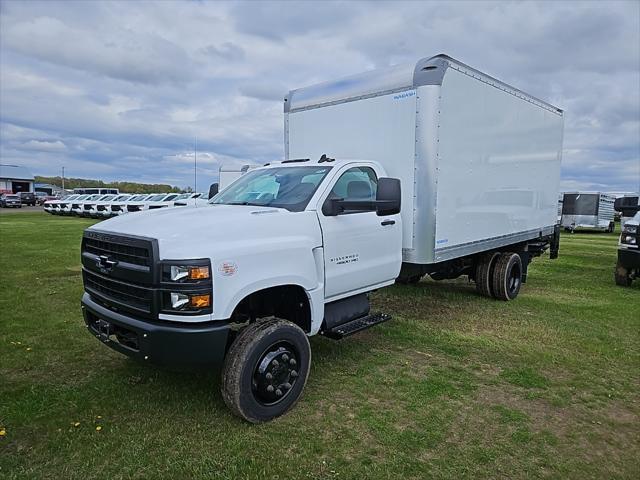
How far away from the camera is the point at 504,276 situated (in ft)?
25.8

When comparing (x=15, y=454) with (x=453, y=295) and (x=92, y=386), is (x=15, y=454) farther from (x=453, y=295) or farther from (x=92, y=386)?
(x=453, y=295)

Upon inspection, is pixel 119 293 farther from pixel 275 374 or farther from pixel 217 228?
pixel 275 374

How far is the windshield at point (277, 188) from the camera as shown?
14.3 feet

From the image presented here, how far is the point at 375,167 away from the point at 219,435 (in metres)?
3.13

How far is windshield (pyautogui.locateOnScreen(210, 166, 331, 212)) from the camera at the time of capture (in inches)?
172

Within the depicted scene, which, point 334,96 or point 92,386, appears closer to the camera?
point 92,386

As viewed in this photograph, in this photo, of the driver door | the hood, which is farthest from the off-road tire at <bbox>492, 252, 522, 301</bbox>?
the hood

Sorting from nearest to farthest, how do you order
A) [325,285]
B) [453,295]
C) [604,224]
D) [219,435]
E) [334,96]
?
1. [219,435]
2. [325,285]
3. [334,96]
4. [453,295]
5. [604,224]

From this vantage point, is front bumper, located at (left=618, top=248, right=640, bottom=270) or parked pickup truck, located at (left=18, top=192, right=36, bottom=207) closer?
front bumper, located at (left=618, top=248, right=640, bottom=270)

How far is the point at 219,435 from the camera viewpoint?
351 cm

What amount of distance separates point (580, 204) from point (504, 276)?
87.2 ft

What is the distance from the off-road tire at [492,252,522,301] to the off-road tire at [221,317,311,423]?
5077mm

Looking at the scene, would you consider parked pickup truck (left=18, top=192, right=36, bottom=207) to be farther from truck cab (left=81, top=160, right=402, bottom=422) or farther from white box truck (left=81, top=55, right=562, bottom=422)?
truck cab (left=81, top=160, right=402, bottom=422)

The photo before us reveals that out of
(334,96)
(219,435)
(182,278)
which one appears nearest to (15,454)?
(219,435)
